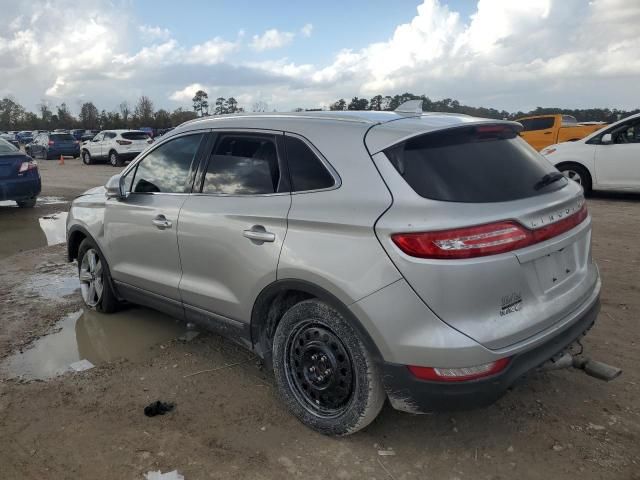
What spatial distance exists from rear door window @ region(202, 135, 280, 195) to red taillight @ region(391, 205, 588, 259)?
1030 millimetres

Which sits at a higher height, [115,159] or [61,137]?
[61,137]

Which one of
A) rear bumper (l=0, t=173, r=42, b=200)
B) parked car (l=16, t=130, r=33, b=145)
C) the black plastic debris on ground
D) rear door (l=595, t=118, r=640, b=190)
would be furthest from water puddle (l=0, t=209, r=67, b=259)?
parked car (l=16, t=130, r=33, b=145)

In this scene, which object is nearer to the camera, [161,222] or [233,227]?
[233,227]

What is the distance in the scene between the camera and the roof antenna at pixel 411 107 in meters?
3.48

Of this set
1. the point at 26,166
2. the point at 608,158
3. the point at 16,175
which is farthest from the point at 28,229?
the point at 608,158

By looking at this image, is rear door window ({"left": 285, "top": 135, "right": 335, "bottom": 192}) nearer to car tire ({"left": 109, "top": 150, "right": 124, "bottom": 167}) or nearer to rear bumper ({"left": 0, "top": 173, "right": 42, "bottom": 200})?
Result: rear bumper ({"left": 0, "top": 173, "right": 42, "bottom": 200})

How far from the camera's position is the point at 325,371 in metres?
2.92

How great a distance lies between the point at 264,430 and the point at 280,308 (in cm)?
70

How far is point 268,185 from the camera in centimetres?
322

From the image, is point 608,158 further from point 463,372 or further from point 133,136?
point 133,136

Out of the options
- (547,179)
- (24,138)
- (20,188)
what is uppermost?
(24,138)

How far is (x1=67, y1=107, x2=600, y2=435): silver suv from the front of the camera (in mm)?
2465

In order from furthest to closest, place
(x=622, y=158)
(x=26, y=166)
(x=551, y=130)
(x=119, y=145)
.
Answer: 1. (x=119, y=145)
2. (x=551, y=130)
3. (x=26, y=166)
4. (x=622, y=158)

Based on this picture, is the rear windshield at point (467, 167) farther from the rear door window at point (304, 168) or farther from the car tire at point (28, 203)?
the car tire at point (28, 203)
